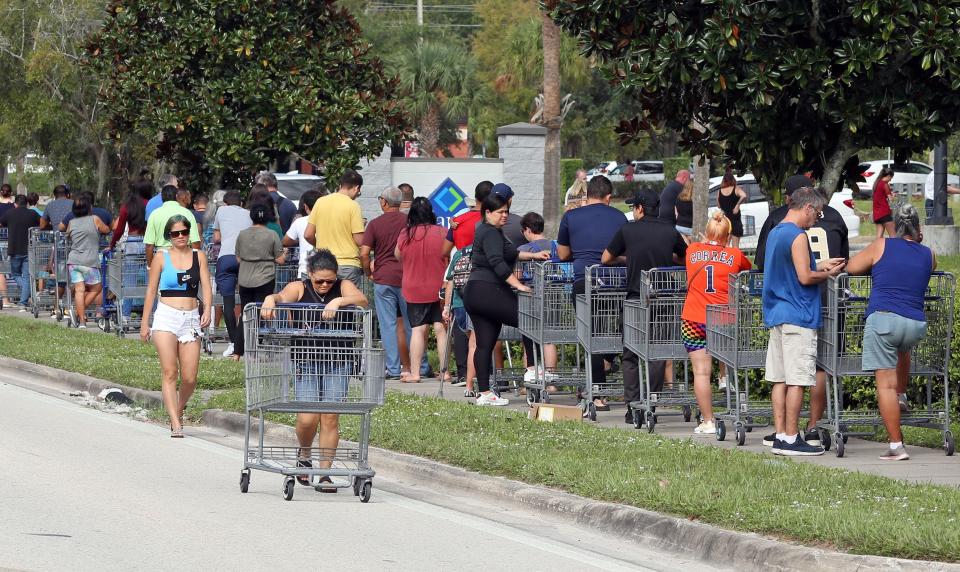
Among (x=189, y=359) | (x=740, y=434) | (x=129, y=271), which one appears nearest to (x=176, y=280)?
(x=189, y=359)

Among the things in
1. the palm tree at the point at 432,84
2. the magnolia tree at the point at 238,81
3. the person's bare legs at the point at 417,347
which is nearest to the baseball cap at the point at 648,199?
the person's bare legs at the point at 417,347

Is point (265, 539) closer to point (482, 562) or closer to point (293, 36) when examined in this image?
point (482, 562)

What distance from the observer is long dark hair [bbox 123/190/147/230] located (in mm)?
20798

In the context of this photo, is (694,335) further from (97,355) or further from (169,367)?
(97,355)

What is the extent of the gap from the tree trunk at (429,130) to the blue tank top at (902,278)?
44.3m

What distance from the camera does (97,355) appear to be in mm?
18359

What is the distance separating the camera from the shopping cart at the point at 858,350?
38.4ft

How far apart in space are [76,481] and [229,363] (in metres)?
6.91

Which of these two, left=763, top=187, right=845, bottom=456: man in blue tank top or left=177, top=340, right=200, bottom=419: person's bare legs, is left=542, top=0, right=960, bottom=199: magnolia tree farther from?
left=177, top=340, right=200, bottom=419: person's bare legs

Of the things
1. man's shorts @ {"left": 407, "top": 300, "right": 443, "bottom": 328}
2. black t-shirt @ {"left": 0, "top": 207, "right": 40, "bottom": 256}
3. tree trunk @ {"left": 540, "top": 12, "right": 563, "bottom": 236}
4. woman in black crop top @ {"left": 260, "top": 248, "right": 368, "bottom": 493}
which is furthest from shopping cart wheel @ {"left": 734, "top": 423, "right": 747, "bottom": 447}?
tree trunk @ {"left": 540, "top": 12, "right": 563, "bottom": 236}

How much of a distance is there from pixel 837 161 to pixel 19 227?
15.9 metres

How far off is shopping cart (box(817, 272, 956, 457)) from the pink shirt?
5084 millimetres

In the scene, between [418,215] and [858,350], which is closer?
[858,350]

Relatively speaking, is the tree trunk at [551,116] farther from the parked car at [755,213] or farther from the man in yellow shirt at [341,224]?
the man in yellow shirt at [341,224]
